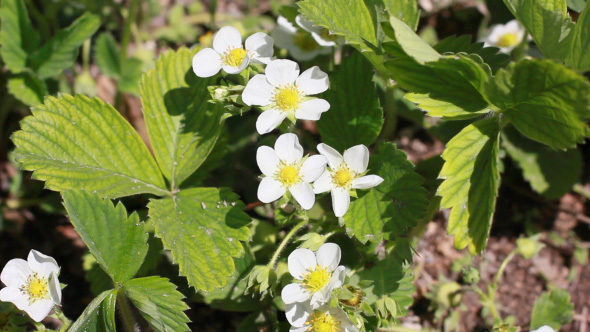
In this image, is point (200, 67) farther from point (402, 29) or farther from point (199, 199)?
point (402, 29)

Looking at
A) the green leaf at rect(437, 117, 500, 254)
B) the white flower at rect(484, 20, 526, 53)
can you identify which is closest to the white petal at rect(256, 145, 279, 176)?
the green leaf at rect(437, 117, 500, 254)

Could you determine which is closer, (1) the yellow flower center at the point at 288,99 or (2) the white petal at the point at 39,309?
(2) the white petal at the point at 39,309

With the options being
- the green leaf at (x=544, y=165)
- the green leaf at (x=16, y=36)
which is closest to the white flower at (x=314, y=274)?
the green leaf at (x=544, y=165)

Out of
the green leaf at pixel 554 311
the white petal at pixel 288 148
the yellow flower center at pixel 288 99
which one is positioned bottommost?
the green leaf at pixel 554 311

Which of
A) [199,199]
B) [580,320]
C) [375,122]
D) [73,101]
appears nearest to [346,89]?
[375,122]

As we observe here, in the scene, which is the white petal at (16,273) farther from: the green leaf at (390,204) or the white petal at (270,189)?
the green leaf at (390,204)

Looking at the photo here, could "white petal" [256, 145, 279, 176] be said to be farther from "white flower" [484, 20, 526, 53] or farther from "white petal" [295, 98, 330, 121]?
"white flower" [484, 20, 526, 53]

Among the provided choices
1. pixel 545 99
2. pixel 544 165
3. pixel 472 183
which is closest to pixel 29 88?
pixel 472 183
